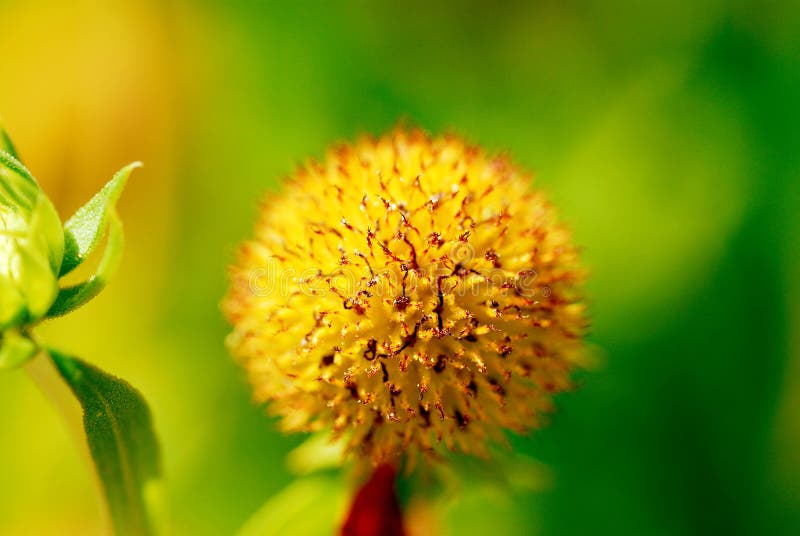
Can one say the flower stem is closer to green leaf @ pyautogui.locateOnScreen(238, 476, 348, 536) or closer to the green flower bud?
green leaf @ pyautogui.locateOnScreen(238, 476, 348, 536)

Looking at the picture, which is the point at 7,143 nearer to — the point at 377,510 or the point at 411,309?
the point at 411,309

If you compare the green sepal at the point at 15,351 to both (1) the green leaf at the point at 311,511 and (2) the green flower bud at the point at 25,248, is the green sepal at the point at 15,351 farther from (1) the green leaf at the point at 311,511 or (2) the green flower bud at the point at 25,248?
(1) the green leaf at the point at 311,511

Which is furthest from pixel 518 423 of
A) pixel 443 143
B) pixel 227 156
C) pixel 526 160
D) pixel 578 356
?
pixel 227 156

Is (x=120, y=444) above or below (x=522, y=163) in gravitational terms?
below

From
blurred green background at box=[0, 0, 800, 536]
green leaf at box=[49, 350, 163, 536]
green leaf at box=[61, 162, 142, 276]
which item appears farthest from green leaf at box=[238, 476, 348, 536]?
green leaf at box=[61, 162, 142, 276]

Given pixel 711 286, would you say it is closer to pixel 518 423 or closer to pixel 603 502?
pixel 603 502

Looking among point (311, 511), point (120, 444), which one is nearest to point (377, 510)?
point (311, 511)
